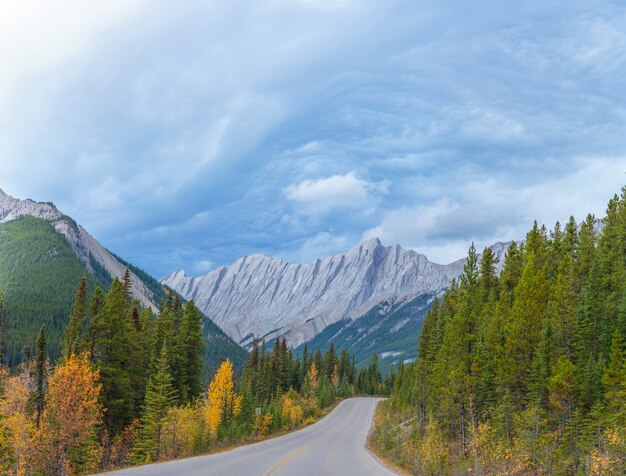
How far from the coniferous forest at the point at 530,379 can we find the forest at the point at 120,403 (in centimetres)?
1729

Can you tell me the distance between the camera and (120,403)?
42.2m

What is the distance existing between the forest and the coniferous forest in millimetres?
17289

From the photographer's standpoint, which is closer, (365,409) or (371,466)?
(371,466)

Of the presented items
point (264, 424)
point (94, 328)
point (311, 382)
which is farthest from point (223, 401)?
point (311, 382)

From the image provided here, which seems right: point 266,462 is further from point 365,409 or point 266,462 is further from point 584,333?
point 365,409

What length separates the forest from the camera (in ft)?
105

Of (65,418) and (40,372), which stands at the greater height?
(40,372)

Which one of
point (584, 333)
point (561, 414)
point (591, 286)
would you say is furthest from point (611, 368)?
point (591, 286)

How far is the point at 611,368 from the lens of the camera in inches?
1435

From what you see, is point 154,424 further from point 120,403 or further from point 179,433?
point 120,403

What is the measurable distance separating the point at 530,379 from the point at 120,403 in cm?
3541

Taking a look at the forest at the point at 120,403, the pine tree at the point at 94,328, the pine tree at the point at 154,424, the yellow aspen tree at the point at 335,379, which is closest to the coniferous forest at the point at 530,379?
the forest at the point at 120,403

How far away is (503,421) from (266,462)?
23503 mm

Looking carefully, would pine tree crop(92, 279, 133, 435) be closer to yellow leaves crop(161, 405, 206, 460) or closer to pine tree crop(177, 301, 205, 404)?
yellow leaves crop(161, 405, 206, 460)
